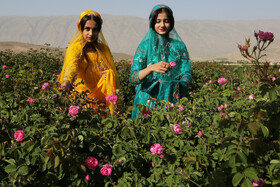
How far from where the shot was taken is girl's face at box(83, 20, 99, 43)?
321 centimetres

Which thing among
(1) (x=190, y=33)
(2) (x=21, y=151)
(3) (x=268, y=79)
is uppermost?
(1) (x=190, y=33)

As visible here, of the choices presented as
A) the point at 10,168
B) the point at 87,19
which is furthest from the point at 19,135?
the point at 87,19

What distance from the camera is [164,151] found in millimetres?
1609

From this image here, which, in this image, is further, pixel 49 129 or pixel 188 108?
pixel 188 108

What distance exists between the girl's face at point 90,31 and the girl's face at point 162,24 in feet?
2.53

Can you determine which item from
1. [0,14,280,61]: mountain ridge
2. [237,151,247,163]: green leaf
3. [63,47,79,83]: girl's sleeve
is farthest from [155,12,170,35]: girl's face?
[0,14,280,61]: mountain ridge

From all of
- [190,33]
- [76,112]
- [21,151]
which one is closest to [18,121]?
[21,151]

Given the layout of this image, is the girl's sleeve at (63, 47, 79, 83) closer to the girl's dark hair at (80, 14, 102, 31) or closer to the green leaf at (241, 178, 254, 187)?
the girl's dark hair at (80, 14, 102, 31)

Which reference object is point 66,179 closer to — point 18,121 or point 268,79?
point 18,121

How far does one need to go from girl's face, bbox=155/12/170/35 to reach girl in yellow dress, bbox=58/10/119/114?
0.77 meters

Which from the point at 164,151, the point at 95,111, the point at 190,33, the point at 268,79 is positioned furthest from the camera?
the point at 190,33

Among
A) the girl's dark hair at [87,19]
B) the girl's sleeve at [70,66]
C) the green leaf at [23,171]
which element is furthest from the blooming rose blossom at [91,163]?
the girl's dark hair at [87,19]

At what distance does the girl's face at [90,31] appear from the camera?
10.5 feet

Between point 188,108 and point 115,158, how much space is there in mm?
773
